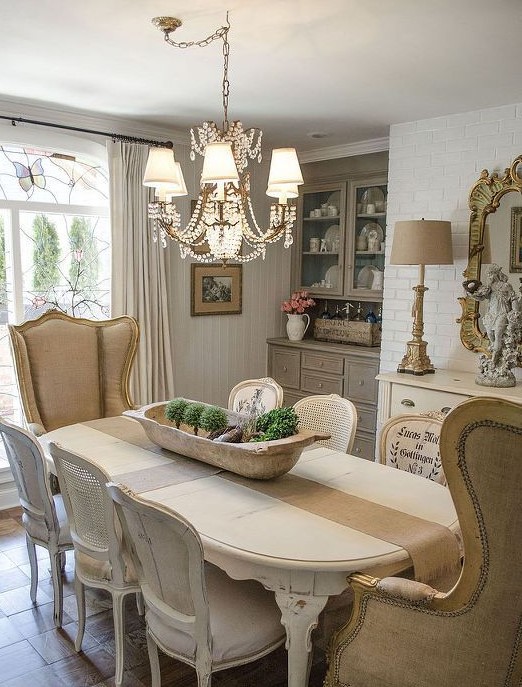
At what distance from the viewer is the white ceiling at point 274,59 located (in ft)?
7.70

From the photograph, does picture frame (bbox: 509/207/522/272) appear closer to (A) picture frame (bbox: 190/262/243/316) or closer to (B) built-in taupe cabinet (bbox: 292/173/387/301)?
(B) built-in taupe cabinet (bbox: 292/173/387/301)

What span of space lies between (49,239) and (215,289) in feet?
4.51

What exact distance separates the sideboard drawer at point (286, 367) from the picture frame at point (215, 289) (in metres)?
0.54

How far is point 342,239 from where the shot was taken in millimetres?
5043

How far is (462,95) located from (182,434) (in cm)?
249

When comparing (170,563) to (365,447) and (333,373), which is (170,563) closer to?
(365,447)

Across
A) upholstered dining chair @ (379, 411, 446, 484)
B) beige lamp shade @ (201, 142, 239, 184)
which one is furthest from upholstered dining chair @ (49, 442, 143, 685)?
upholstered dining chair @ (379, 411, 446, 484)

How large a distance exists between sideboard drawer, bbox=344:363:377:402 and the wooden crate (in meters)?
0.27

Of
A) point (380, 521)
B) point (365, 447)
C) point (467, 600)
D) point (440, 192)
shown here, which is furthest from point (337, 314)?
point (467, 600)

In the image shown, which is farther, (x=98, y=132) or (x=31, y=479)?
(x=98, y=132)

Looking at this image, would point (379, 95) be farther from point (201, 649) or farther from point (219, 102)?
point (201, 649)

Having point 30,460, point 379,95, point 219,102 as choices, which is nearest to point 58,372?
point 30,460

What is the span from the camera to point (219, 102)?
145 inches

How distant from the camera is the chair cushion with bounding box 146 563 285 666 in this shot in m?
1.84
